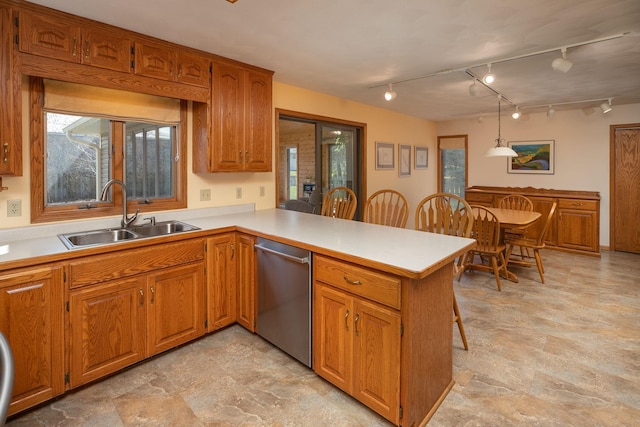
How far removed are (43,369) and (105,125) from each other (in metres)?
1.68

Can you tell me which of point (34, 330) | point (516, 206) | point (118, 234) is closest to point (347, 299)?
point (34, 330)

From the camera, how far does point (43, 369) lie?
1858mm

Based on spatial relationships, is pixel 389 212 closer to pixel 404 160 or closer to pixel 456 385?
pixel 456 385

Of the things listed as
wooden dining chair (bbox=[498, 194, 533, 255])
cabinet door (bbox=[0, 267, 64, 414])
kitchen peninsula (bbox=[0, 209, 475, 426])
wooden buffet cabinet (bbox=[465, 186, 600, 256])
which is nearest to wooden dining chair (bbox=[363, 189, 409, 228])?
kitchen peninsula (bbox=[0, 209, 475, 426])

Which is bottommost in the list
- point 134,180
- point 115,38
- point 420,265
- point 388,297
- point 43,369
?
point 43,369

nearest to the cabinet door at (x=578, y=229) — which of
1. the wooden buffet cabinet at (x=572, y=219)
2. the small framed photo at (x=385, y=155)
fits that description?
the wooden buffet cabinet at (x=572, y=219)

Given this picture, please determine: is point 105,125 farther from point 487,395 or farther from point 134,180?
point 487,395

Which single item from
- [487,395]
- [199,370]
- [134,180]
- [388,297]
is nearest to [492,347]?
[487,395]

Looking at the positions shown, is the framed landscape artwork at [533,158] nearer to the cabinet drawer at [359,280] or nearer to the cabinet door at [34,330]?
the cabinet drawer at [359,280]

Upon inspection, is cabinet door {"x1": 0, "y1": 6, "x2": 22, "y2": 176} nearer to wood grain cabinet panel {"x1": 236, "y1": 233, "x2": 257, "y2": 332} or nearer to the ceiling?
the ceiling

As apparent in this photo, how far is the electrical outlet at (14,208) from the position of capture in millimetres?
2178

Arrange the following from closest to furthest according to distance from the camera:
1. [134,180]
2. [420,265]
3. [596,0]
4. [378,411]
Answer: [420,265] → [378,411] → [596,0] → [134,180]

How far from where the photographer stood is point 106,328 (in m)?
2.08

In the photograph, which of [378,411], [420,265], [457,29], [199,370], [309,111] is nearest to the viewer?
[420,265]
